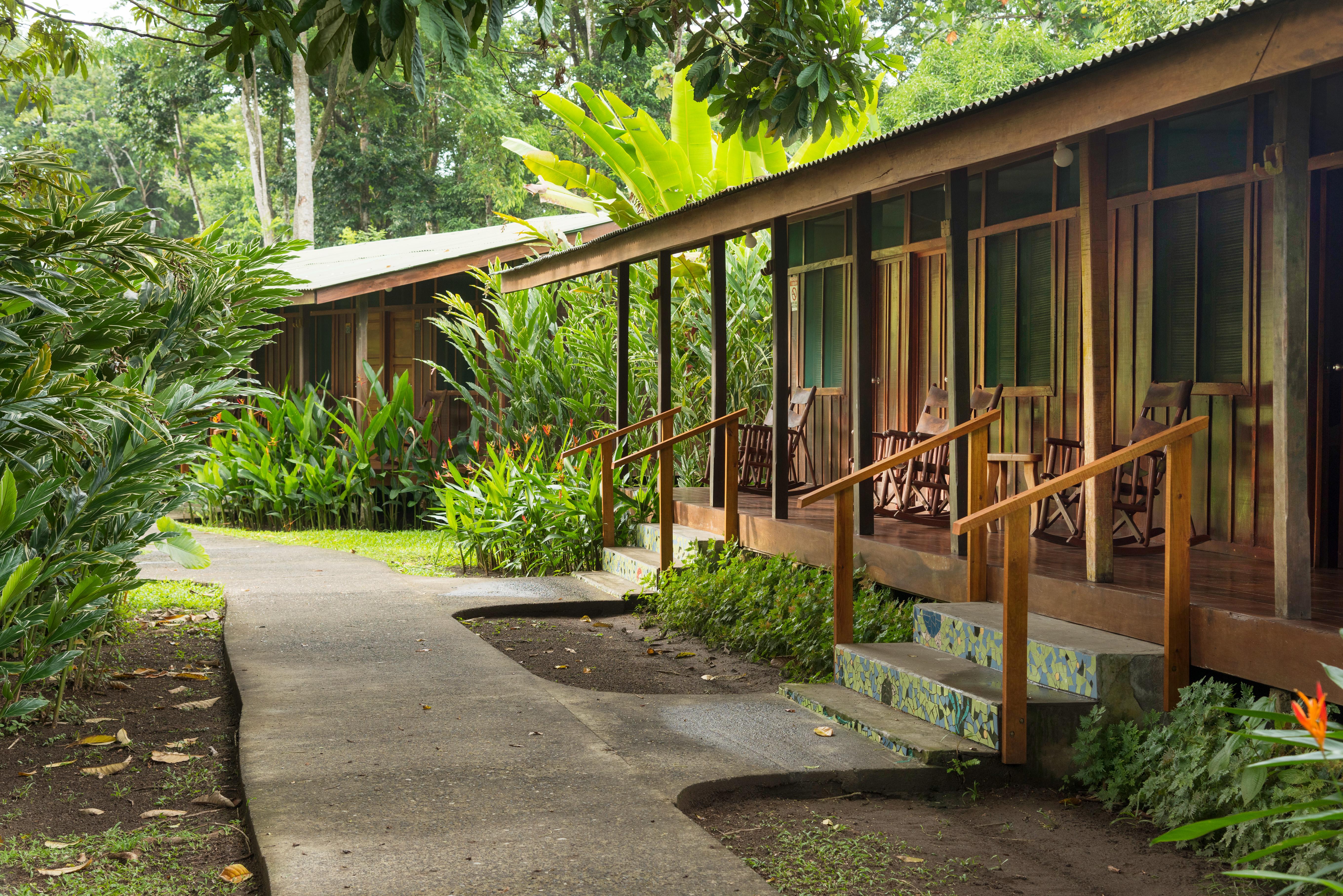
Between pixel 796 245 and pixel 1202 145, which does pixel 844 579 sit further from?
pixel 796 245

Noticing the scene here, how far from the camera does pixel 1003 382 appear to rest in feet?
29.1

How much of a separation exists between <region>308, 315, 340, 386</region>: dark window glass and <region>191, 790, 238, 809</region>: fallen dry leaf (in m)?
14.8

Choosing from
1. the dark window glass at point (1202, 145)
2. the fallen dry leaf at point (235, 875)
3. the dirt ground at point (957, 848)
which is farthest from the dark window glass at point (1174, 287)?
the fallen dry leaf at point (235, 875)

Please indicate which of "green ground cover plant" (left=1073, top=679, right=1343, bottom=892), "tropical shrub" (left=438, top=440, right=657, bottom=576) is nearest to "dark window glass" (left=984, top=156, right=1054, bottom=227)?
"tropical shrub" (left=438, top=440, right=657, bottom=576)

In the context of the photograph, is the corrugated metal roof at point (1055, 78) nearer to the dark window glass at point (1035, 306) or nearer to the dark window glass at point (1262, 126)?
the dark window glass at point (1262, 126)

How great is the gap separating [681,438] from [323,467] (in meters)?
7.33

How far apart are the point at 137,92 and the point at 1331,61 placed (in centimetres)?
2901

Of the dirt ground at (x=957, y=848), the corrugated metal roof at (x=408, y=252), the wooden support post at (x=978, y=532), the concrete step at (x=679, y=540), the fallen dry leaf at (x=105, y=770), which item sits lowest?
the dirt ground at (x=957, y=848)

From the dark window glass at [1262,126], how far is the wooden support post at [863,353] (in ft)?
6.83

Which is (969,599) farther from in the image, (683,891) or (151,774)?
(151,774)

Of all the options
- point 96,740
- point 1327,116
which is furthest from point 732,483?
point 96,740

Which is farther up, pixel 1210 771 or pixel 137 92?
pixel 137 92

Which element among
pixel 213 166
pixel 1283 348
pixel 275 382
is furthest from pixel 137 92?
pixel 1283 348

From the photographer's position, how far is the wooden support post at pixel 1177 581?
14.8ft
